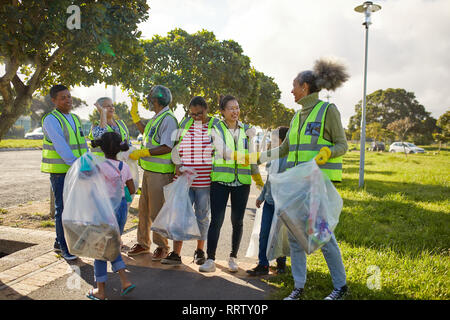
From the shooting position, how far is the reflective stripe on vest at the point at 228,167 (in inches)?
146

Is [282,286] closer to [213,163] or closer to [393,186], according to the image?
[213,163]

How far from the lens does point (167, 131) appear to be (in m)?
3.99

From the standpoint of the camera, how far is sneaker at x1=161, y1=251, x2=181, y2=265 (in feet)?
12.9

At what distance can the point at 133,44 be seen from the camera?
4.66m

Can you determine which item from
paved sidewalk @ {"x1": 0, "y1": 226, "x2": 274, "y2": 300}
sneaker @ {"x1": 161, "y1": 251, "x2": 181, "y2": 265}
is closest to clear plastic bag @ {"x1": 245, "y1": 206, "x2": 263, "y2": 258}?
paved sidewalk @ {"x1": 0, "y1": 226, "x2": 274, "y2": 300}

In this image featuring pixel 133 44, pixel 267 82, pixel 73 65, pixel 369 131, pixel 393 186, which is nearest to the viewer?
pixel 133 44

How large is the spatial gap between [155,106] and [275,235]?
212 cm

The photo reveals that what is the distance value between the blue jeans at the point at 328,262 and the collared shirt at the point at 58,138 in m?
2.55

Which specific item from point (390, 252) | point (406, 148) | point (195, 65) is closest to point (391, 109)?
point (406, 148)

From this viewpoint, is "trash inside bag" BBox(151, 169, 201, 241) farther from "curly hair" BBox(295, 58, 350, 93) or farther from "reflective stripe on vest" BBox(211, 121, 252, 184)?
"curly hair" BBox(295, 58, 350, 93)

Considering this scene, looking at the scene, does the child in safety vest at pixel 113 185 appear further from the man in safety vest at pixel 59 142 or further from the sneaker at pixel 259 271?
the sneaker at pixel 259 271

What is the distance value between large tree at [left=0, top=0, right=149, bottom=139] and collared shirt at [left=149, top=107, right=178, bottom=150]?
1.07 m

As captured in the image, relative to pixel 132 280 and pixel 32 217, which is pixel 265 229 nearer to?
pixel 132 280

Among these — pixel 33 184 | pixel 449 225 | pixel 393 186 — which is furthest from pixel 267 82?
pixel 449 225
